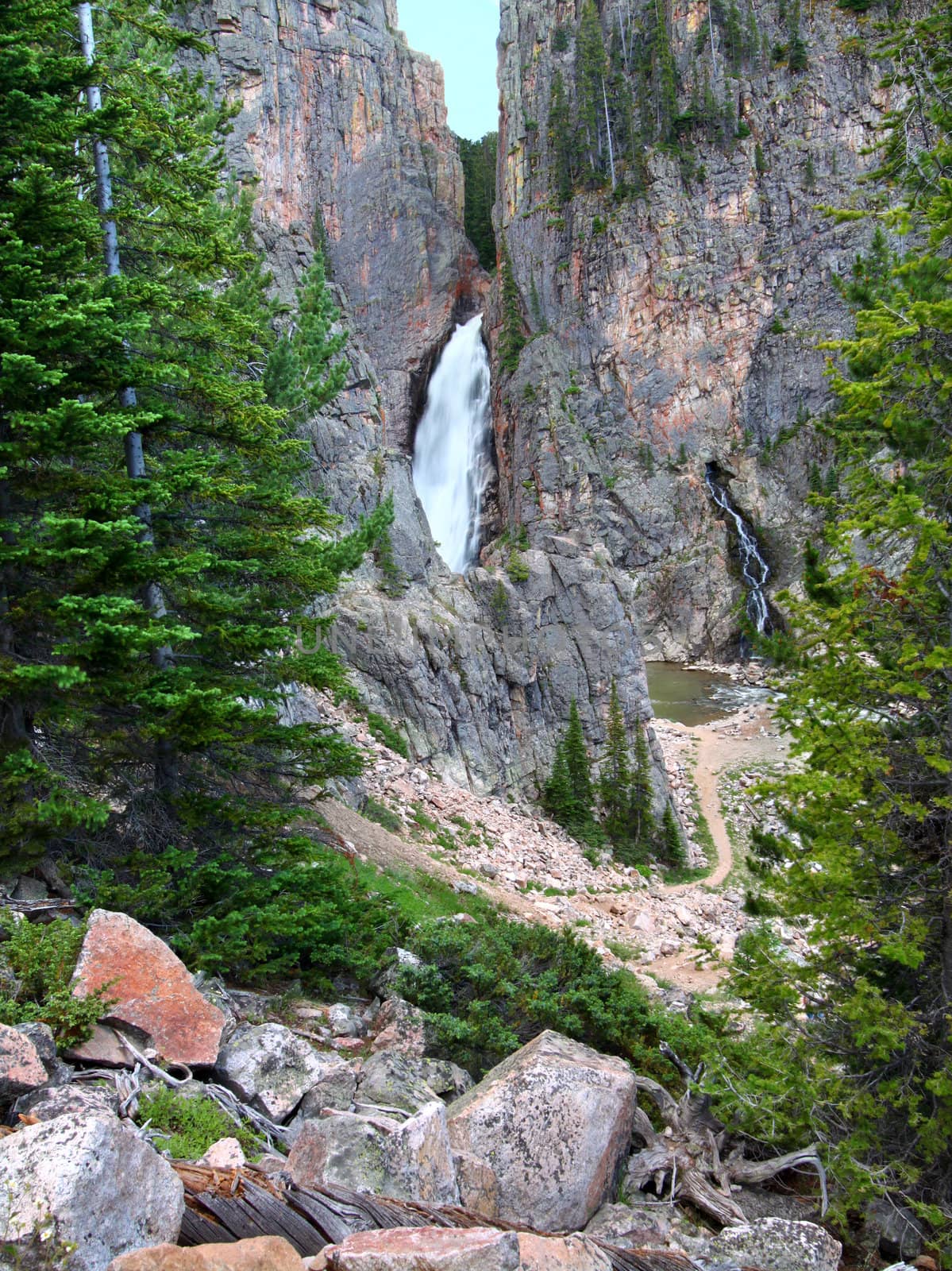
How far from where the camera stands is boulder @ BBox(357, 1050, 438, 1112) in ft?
17.4

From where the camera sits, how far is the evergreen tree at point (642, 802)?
29.9 m

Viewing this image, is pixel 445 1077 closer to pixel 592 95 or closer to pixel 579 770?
pixel 579 770

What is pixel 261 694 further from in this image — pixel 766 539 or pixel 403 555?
pixel 766 539

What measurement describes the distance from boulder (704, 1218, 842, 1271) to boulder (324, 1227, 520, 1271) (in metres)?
1.90

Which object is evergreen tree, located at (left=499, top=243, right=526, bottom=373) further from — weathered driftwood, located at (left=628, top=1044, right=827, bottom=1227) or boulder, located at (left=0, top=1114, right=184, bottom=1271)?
boulder, located at (left=0, top=1114, right=184, bottom=1271)

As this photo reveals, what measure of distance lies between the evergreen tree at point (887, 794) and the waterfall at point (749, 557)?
57.9 m

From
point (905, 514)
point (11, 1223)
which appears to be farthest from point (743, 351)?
point (11, 1223)

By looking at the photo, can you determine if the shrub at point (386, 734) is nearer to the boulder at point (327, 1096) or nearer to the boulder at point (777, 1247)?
the boulder at point (327, 1096)

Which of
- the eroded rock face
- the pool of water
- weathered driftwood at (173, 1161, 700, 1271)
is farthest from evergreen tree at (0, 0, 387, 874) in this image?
the eroded rock face

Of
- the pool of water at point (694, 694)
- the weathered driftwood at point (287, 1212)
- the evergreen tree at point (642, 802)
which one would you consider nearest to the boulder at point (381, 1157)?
the weathered driftwood at point (287, 1212)

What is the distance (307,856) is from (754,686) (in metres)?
51.6

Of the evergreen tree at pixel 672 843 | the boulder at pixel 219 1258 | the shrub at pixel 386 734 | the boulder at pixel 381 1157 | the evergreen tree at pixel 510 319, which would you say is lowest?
the evergreen tree at pixel 672 843

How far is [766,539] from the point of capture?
66312mm

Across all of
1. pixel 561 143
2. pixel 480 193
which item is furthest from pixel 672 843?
pixel 480 193
